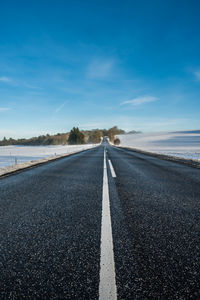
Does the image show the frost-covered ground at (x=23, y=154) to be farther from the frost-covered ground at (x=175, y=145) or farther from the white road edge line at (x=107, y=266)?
the frost-covered ground at (x=175, y=145)

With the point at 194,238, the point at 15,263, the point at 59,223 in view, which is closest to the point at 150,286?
the point at 194,238

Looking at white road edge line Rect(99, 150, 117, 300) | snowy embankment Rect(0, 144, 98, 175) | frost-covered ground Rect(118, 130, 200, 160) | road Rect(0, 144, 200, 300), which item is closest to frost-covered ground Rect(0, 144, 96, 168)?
snowy embankment Rect(0, 144, 98, 175)

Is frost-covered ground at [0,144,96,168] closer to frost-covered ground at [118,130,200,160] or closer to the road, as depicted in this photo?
the road

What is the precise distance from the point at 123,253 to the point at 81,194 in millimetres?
2176

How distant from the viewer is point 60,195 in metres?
3.59

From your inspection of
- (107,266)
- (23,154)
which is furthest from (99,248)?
(23,154)

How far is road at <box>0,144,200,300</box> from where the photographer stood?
1185mm

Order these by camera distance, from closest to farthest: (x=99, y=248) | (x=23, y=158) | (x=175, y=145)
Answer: (x=99, y=248) → (x=23, y=158) → (x=175, y=145)

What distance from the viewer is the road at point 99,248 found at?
1.18 m

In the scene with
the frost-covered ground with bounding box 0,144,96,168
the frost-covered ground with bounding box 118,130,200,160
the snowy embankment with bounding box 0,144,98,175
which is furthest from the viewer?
the frost-covered ground with bounding box 118,130,200,160

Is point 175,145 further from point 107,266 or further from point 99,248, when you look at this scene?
point 107,266

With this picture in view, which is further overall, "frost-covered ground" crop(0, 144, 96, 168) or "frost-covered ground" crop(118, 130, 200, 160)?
"frost-covered ground" crop(118, 130, 200, 160)

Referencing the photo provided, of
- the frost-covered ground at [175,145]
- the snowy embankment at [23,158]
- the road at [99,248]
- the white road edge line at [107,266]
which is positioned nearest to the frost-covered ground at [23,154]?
the snowy embankment at [23,158]

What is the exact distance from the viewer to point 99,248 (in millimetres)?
1693
